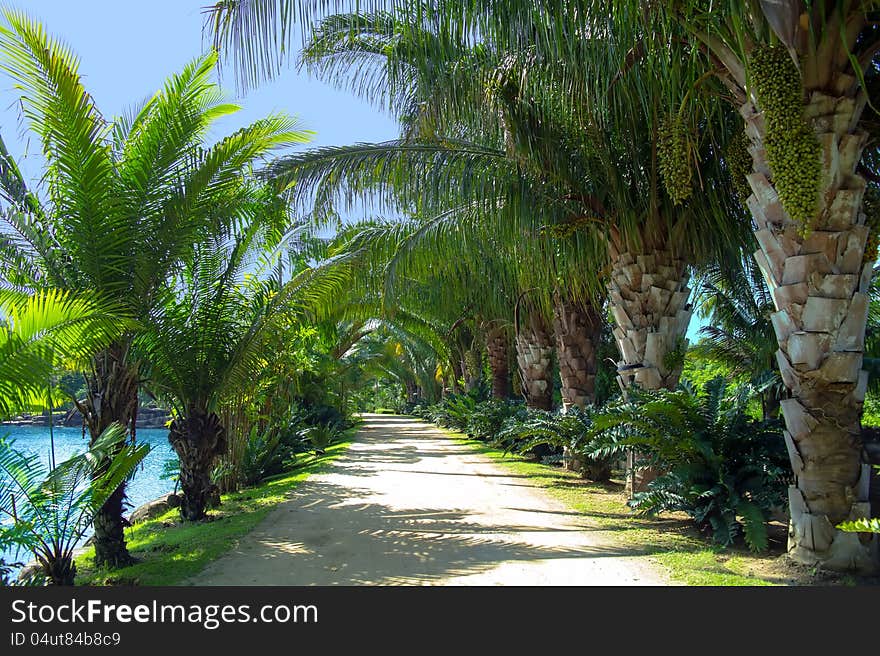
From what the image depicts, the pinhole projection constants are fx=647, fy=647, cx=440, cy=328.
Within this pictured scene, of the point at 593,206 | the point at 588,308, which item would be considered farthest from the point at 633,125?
the point at 588,308

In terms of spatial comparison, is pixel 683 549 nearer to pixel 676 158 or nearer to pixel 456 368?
pixel 676 158

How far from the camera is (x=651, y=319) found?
842 cm

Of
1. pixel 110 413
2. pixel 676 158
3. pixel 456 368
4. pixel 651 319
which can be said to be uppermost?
pixel 676 158

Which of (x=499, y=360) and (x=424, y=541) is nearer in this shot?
(x=424, y=541)

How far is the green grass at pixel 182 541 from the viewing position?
223 inches

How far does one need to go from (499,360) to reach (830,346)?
16360 mm

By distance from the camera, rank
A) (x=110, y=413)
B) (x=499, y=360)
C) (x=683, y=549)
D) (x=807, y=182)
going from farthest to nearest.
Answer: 1. (x=499, y=360)
2. (x=110, y=413)
3. (x=683, y=549)
4. (x=807, y=182)

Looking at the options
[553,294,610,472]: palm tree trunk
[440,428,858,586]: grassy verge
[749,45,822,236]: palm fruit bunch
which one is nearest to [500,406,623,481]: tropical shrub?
[553,294,610,472]: palm tree trunk

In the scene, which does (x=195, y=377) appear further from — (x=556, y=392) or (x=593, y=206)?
(x=556, y=392)

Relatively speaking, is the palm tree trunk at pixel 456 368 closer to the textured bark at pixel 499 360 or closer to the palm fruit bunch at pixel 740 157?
the textured bark at pixel 499 360

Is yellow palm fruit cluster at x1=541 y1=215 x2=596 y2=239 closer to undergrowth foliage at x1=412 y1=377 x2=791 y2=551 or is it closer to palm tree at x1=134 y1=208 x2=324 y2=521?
undergrowth foliage at x1=412 y1=377 x2=791 y2=551

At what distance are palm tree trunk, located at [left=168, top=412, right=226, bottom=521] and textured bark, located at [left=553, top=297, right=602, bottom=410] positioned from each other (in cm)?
635

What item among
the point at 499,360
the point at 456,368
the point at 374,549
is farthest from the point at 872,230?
the point at 456,368

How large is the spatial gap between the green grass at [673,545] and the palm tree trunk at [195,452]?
4.80 m
